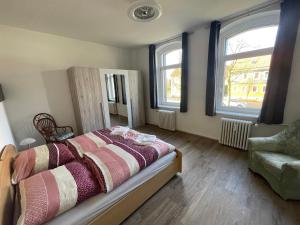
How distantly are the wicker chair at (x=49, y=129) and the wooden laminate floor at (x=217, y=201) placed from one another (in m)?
2.31

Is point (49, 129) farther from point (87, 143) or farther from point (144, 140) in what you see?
point (144, 140)

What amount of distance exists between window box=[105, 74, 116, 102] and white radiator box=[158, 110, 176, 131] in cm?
147

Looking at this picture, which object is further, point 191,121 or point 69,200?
point 191,121

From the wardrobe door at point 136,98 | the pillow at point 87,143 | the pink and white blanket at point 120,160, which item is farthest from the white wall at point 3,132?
the wardrobe door at point 136,98

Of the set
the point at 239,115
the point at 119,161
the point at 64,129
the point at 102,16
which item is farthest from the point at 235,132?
the point at 64,129

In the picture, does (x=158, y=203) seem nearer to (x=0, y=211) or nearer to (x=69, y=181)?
(x=69, y=181)

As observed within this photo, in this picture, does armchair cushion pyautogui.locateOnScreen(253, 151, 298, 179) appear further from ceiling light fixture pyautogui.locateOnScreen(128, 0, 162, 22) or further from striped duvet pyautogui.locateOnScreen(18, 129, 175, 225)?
ceiling light fixture pyautogui.locateOnScreen(128, 0, 162, 22)

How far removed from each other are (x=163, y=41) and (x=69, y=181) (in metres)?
3.80

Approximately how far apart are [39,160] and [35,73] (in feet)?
7.55

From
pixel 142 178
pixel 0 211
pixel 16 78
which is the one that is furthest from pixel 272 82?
pixel 16 78

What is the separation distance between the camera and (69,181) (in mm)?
1196

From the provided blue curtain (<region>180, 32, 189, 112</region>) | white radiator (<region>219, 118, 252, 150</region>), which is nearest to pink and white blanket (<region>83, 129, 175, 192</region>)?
white radiator (<region>219, 118, 252, 150</region>)

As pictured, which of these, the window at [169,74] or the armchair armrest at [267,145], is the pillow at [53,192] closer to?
the armchair armrest at [267,145]

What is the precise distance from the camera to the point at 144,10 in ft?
6.10
